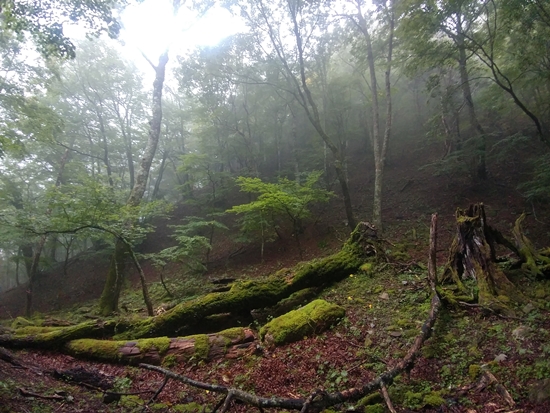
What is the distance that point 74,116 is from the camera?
803 inches

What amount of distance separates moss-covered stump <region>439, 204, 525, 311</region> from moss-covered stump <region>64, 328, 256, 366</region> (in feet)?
12.9

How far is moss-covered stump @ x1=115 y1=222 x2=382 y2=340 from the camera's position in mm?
6695

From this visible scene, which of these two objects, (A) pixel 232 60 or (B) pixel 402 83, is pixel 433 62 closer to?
(A) pixel 232 60

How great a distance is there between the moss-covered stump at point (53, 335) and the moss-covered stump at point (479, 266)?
23.8 feet

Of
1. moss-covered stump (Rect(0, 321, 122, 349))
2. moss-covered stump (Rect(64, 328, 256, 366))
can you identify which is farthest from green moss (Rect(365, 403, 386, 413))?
moss-covered stump (Rect(0, 321, 122, 349))

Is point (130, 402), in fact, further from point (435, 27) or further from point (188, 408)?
point (435, 27)

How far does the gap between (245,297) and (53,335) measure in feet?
14.0

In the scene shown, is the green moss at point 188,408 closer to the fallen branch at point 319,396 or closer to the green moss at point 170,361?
the fallen branch at point 319,396

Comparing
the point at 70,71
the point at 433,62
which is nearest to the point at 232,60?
the point at 70,71

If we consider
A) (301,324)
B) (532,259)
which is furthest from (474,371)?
(532,259)

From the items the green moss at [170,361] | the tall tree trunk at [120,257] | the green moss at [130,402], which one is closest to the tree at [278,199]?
the tall tree trunk at [120,257]

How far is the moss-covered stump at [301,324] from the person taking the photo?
18.0 ft

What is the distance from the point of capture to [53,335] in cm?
636

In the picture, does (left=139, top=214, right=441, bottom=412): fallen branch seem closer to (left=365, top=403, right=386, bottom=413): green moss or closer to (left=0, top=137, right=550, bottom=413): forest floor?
(left=365, top=403, right=386, bottom=413): green moss
